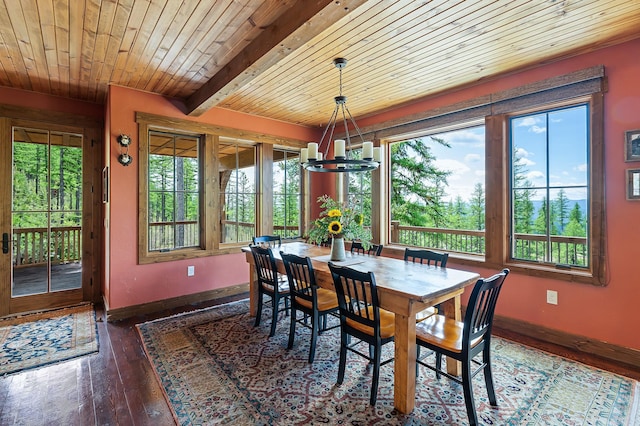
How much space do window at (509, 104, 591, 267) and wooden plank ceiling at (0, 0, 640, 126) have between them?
2.17ft

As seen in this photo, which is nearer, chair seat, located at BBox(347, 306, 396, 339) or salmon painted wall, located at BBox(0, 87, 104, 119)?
chair seat, located at BBox(347, 306, 396, 339)

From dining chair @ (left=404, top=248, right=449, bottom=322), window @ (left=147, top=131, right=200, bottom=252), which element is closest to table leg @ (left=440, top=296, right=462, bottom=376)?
dining chair @ (left=404, top=248, right=449, bottom=322)

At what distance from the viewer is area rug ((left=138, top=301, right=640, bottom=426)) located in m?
1.95

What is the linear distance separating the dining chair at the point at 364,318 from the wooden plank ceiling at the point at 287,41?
172 cm

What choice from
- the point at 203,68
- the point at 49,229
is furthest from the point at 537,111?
the point at 49,229

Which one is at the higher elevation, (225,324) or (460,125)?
(460,125)

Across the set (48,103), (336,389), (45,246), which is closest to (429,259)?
(336,389)

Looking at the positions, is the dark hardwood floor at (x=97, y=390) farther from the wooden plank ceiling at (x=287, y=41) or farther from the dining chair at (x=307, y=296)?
the wooden plank ceiling at (x=287, y=41)

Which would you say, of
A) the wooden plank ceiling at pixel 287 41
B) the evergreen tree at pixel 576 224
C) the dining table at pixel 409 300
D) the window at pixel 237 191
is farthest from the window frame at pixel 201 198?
the evergreen tree at pixel 576 224

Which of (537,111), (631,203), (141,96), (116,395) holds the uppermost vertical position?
(141,96)

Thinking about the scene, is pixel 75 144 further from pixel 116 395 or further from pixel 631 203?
pixel 631 203

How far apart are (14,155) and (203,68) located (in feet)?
9.06

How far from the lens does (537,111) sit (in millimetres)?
3174

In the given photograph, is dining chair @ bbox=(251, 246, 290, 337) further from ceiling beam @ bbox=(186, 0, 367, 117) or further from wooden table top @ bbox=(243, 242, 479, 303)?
ceiling beam @ bbox=(186, 0, 367, 117)
